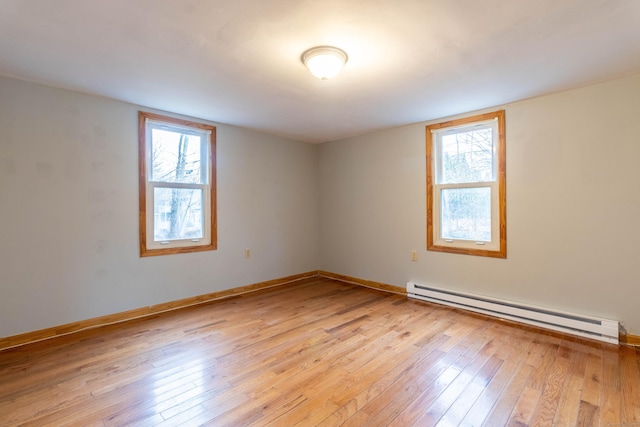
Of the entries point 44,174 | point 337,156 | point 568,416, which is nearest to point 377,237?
point 337,156

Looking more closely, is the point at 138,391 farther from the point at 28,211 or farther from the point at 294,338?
the point at 28,211

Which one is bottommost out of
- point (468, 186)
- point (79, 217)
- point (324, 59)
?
point (79, 217)

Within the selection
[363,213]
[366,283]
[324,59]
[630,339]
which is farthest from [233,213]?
[630,339]

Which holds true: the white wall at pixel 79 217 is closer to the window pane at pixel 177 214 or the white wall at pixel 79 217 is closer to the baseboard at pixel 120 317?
the baseboard at pixel 120 317

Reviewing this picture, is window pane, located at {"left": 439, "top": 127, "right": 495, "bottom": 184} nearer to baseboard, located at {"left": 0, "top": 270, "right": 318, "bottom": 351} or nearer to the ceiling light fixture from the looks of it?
the ceiling light fixture

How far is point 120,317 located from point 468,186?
4065 millimetres

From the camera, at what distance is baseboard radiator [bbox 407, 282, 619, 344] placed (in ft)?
8.60

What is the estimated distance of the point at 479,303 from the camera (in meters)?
3.32

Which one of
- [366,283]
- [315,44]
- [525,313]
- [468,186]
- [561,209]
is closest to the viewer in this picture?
[315,44]

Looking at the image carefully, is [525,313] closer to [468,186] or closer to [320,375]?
[468,186]

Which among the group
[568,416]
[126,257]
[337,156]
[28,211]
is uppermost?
[337,156]

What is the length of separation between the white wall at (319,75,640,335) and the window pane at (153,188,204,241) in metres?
2.62

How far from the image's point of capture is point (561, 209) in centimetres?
288

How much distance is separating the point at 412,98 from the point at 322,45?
4.41 ft
